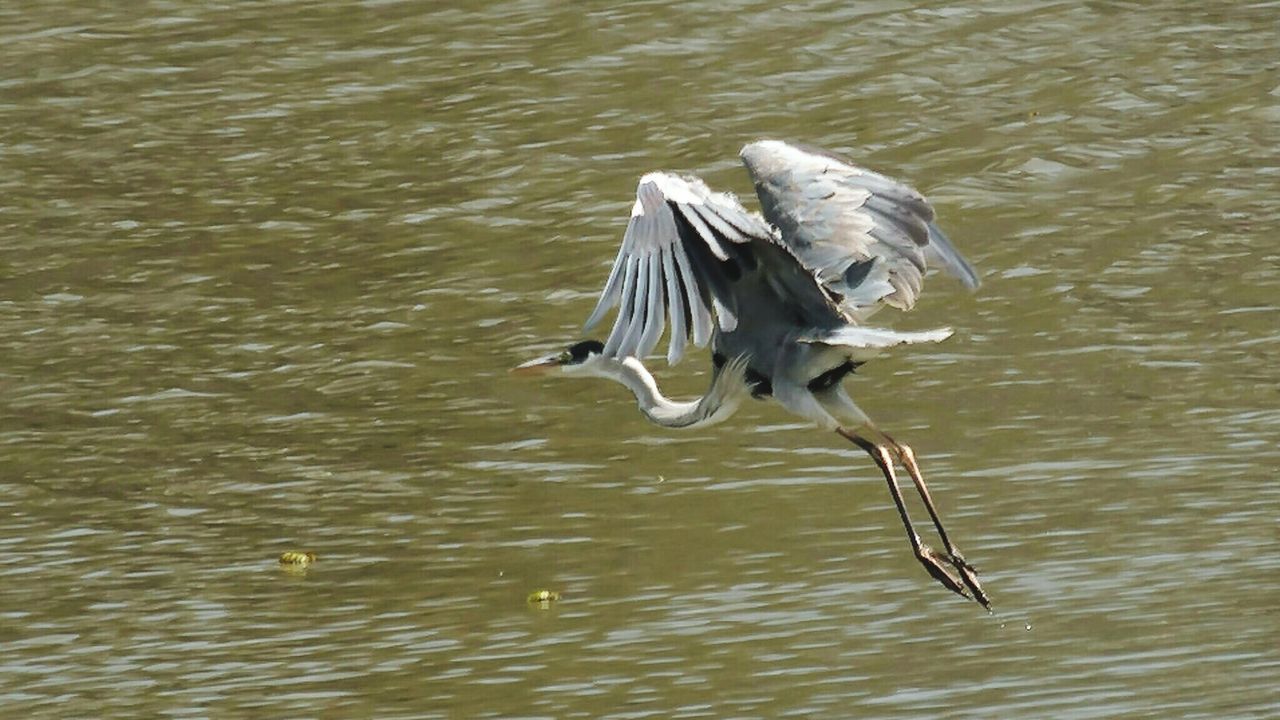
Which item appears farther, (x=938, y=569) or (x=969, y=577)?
(x=938, y=569)

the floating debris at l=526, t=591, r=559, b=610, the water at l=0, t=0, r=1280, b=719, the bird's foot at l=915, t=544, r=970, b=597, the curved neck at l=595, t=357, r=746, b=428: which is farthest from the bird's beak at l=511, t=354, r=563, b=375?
the bird's foot at l=915, t=544, r=970, b=597

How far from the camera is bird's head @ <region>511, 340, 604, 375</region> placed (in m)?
10.0

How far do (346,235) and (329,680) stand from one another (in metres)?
5.74

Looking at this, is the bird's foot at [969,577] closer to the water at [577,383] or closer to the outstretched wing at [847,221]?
the water at [577,383]

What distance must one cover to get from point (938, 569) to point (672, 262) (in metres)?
1.76

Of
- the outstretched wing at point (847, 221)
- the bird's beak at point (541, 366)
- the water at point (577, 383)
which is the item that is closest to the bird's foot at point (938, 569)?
the water at point (577, 383)

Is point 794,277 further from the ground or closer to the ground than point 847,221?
closer to the ground

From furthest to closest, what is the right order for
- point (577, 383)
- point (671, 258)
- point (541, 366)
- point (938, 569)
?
point (577, 383) → point (541, 366) → point (938, 569) → point (671, 258)

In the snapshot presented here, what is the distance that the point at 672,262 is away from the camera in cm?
750

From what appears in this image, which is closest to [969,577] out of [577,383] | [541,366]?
[541,366]

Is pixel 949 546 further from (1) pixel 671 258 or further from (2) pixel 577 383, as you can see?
(2) pixel 577 383

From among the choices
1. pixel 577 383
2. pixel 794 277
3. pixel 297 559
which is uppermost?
pixel 794 277

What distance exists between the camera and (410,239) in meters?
13.8

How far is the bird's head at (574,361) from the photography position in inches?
395
